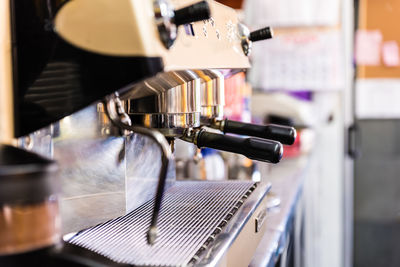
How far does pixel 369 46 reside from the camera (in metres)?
3.01

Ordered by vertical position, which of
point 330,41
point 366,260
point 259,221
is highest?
point 330,41

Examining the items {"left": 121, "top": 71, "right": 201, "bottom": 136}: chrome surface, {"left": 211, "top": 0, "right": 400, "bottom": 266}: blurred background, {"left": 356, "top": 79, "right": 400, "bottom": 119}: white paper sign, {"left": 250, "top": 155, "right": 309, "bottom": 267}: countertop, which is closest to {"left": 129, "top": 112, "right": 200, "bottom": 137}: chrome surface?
{"left": 121, "top": 71, "right": 201, "bottom": 136}: chrome surface

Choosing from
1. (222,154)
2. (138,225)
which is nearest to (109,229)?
(138,225)

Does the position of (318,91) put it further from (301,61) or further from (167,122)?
(167,122)

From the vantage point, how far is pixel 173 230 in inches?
26.0

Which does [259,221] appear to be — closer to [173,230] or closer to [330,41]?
[173,230]

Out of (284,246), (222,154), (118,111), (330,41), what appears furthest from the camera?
(330,41)

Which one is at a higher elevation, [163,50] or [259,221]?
[163,50]

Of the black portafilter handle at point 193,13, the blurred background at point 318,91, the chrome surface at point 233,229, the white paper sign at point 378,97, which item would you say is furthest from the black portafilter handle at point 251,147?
the white paper sign at point 378,97

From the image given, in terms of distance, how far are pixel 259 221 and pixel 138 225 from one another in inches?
9.4

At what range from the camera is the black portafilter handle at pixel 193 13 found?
19.9 inches

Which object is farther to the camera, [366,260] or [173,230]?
[366,260]

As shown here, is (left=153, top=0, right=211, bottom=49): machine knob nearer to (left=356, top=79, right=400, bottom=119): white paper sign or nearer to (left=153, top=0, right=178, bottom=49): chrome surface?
(left=153, top=0, right=178, bottom=49): chrome surface

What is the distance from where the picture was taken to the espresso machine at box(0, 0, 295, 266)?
43cm
